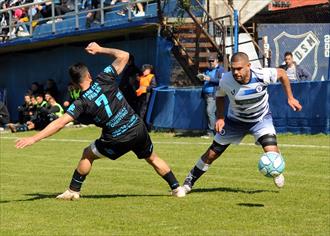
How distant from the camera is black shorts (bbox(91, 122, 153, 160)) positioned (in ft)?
32.6

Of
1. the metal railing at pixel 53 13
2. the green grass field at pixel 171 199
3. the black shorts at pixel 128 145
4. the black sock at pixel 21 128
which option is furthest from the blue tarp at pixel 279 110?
the black shorts at pixel 128 145

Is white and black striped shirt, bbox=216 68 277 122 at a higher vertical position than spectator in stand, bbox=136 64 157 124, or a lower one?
higher

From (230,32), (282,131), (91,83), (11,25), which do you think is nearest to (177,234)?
(91,83)

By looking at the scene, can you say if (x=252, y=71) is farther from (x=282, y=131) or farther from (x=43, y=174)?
(x=282, y=131)

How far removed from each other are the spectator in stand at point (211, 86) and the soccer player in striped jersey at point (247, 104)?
8.78m

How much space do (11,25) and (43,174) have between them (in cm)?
1921

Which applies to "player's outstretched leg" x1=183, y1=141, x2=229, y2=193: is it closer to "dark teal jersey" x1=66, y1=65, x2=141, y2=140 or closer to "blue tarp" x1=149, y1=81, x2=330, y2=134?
"dark teal jersey" x1=66, y1=65, x2=141, y2=140

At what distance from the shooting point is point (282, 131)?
19.8 metres

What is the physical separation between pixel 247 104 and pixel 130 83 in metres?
15.1

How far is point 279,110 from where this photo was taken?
19.9m

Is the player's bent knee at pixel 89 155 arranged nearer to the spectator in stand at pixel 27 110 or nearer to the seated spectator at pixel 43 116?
the seated spectator at pixel 43 116

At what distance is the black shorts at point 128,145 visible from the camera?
32.6 feet

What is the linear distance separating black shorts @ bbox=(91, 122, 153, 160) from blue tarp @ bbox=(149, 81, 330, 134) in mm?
9464

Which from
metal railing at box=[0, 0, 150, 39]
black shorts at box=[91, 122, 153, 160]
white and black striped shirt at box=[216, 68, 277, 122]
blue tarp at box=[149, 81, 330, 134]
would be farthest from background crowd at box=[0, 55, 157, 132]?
white and black striped shirt at box=[216, 68, 277, 122]
